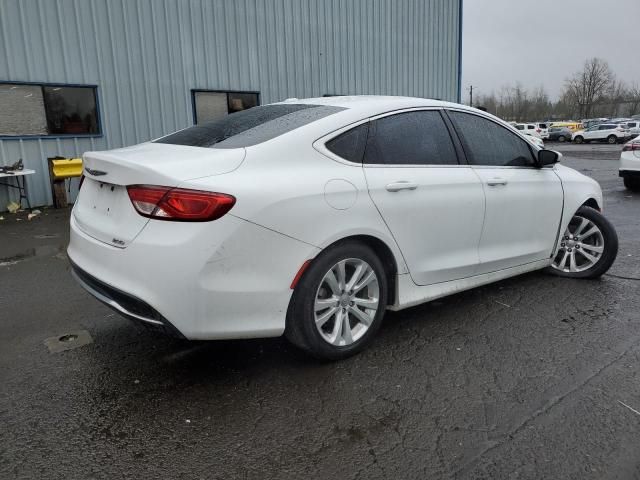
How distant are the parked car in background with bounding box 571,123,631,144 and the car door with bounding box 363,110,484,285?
39.7 metres

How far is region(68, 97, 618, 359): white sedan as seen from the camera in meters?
2.53

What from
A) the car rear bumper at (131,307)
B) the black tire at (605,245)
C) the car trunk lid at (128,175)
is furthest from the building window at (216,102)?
the car rear bumper at (131,307)

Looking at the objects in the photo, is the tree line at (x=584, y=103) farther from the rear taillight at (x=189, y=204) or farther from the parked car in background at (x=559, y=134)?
the rear taillight at (x=189, y=204)

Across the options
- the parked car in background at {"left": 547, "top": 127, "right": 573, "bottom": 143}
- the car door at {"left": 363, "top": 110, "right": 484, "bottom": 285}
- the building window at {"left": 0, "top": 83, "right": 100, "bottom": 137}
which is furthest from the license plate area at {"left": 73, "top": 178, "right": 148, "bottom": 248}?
the parked car in background at {"left": 547, "top": 127, "right": 573, "bottom": 143}

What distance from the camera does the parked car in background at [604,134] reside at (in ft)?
123

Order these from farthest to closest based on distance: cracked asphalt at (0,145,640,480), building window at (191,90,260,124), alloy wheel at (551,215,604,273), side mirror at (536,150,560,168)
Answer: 1. building window at (191,90,260,124)
2. alloy wheel at (551,215,604,273)
3. side mirror at (536,150,560,168)
4. cracked asphalt at (0,145,640,480)

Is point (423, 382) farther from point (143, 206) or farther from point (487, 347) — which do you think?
point (143, 206)

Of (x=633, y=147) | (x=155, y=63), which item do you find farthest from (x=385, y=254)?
(x=633, y=147)

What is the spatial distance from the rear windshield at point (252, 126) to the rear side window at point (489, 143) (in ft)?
3.71

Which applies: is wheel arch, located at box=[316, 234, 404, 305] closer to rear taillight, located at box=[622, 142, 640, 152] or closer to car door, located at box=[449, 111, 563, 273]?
car door, located at box=[449, 111, 563, 273]

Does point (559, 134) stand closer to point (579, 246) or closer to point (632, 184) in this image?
point (632, 184)

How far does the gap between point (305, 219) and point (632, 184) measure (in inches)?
464

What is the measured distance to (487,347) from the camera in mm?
3359

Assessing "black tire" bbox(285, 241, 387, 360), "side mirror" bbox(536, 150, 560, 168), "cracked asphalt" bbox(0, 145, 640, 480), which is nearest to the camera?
"cracked asphalt" bbox(0, 145, 640, 480)
